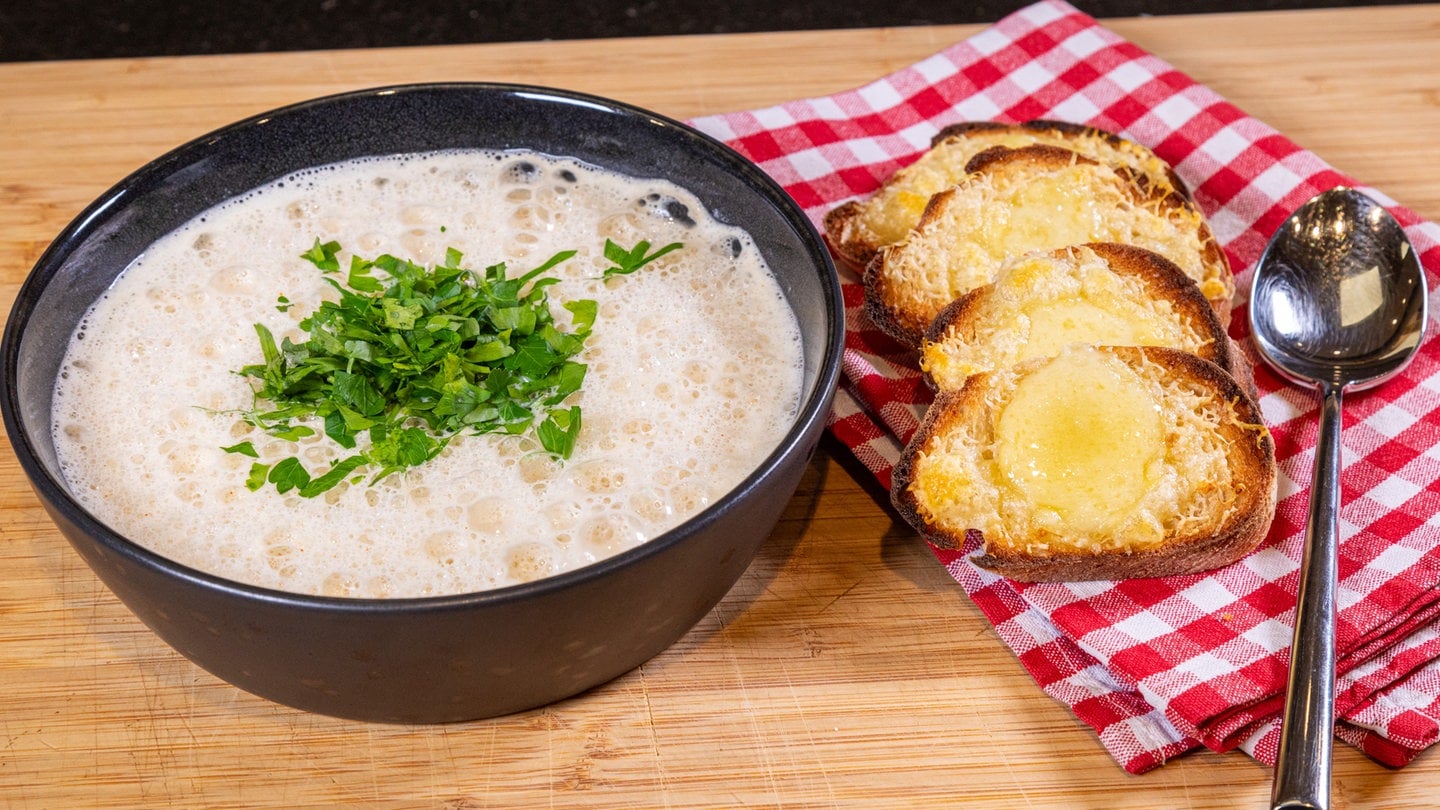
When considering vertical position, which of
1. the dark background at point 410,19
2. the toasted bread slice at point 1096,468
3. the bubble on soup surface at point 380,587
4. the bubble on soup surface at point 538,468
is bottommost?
the dark background at point 410,19

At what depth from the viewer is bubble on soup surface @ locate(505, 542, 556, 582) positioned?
4.49 feet

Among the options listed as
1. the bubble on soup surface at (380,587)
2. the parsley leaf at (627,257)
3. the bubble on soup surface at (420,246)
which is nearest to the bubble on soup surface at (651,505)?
the bubble on soup surface at (380,587)

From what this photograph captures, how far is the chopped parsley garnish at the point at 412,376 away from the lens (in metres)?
1.47

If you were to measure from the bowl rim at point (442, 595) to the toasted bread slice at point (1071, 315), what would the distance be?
8.6 inches

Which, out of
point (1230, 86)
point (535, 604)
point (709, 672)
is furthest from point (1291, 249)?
point (535, 604)

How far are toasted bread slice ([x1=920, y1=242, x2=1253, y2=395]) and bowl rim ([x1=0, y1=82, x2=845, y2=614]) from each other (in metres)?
0.22

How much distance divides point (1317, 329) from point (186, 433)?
4.86 feet

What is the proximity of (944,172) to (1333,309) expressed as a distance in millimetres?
582

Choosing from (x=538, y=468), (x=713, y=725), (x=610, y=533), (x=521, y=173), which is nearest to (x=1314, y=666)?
(x=713, y=725)

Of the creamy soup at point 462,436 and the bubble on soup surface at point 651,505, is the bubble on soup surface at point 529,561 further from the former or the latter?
the bubble on soup surface at point 651,505

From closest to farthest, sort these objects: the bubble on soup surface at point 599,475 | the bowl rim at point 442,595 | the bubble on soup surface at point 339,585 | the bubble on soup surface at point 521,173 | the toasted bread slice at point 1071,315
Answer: the bowl rim at point 442,595, the bubble on soup surface at point 339,585, the bubble on soup surface at point 599,475, the toasted bread slice at point 1071,315, the bubble on soup surface at point 521,173

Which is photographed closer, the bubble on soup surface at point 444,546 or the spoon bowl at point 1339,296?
the bubble on soup surface at point 444,546

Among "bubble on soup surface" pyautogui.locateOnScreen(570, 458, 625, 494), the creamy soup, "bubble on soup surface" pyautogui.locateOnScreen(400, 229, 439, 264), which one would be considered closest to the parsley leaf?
the creamy soup

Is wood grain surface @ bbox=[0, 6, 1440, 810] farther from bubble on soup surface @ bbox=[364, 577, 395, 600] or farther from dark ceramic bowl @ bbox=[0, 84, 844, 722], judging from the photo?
bubble on soup surface @ bbox=[364, 577, 395, 600]
